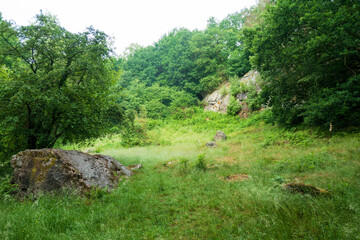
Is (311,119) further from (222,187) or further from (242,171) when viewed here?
(222,187)

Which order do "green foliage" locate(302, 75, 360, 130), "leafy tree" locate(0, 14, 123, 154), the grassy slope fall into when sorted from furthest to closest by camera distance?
"green foliage" locate(302, 75, 360, 130) → "leafy tree" locate(0, 14, 123, 154) → the grassy slope

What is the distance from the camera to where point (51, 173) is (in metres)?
6.00

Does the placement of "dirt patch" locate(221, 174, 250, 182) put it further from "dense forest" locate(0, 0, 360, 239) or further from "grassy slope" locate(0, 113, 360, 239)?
"grassy slope" locate(0, 113, 360, 239)

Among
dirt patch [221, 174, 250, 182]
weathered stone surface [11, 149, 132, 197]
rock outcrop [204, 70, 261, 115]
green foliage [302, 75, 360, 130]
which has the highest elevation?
rock outcrop [204, 70, 261, 115]

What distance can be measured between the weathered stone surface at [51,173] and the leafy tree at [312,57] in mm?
12319

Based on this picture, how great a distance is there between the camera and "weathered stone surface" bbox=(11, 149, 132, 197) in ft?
19.3

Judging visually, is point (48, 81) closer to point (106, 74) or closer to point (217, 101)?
point (106, 74)

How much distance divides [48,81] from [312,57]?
14.8m

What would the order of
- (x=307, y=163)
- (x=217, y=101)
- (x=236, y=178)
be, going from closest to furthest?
(x=236, y=178)
(x=307, y=163)
(x=217, y=101)

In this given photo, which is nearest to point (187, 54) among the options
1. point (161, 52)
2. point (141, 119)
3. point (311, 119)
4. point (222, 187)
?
point (161, 52)

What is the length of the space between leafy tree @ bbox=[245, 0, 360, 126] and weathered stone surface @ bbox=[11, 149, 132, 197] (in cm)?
1232

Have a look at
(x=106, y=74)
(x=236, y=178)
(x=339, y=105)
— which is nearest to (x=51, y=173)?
(x=236, y=178)

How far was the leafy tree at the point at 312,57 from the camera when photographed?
987 centimetres

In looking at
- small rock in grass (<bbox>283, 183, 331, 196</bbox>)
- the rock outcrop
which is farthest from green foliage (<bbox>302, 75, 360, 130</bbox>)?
the rock outcrop
